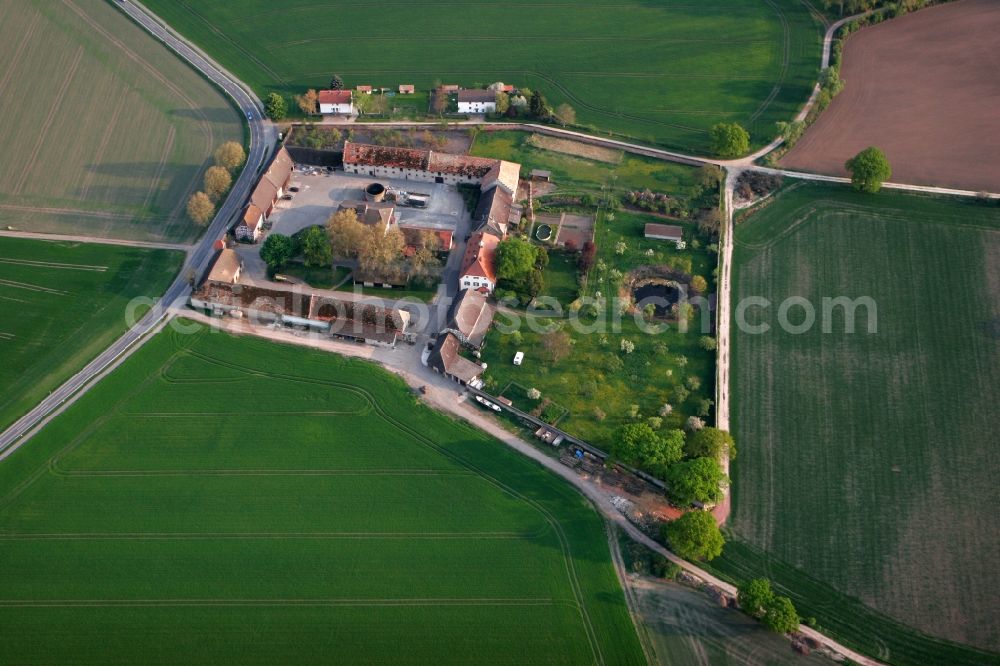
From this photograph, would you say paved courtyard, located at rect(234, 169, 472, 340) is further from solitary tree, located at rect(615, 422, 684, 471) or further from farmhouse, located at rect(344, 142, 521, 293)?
solitary tree, located at rect(615, 422, 684, 471)

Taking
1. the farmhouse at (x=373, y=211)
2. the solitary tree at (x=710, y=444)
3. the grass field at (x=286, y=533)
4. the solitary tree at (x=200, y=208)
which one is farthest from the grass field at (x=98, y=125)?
the solitary tree at (x=710, y=444)

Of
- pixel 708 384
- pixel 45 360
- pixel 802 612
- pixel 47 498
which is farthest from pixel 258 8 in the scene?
pixel 802 612

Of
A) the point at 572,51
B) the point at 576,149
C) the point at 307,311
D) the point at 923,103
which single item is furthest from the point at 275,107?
the point at 923,103

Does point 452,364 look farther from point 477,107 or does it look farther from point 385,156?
point 477,107

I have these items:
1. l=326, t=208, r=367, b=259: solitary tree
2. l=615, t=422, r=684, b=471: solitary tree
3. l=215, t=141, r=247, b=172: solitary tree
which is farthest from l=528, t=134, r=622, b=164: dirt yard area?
l=615, t=422, r=684, b=471: solitary tree

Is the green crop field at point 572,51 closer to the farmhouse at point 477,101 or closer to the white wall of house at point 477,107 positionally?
the farmhouse at point 477,101

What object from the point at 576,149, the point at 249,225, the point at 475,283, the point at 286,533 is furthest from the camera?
the point at 576,149
